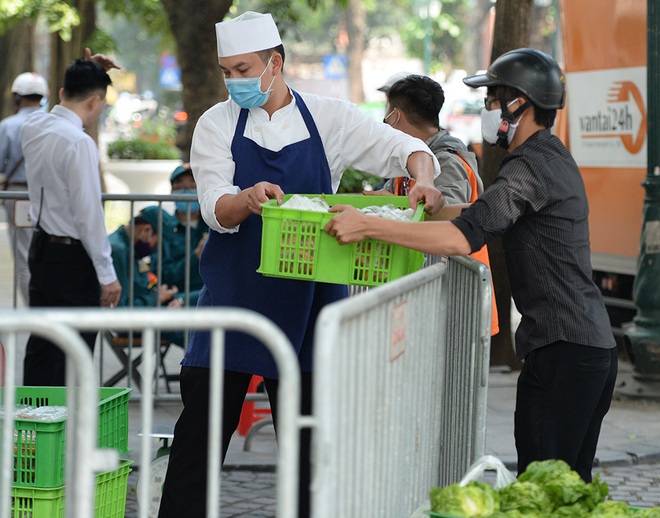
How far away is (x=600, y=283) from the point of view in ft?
34.7

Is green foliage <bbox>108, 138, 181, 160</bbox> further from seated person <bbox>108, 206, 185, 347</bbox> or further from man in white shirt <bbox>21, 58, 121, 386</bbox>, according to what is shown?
man in white shirt <bbox>21, 58, 121, 386</bbox>

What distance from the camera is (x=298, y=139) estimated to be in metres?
4.64

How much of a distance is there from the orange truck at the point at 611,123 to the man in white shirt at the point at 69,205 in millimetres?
4585

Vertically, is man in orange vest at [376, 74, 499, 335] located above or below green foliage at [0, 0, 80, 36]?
below

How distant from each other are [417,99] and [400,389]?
8.10 feet

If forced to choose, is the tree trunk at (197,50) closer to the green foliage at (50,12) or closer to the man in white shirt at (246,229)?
the green foliage at (50,12)

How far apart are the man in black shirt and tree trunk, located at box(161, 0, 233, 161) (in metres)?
7.02

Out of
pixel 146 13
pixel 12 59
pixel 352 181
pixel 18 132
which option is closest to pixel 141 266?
pixel 352 181

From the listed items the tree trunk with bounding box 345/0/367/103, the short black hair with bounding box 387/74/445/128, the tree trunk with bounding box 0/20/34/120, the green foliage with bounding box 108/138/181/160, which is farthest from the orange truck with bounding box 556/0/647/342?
the tree trunk with bounding box 345/0/367/103

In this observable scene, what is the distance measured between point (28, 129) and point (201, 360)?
2.85 meters

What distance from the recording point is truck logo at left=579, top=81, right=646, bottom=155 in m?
9.42

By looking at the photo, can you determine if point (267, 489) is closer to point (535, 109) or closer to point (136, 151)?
point (535, 109)

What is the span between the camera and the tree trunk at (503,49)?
29.6 feet

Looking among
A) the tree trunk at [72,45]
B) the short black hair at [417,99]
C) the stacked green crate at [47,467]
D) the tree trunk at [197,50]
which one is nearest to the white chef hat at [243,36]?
the short black hair at [417,99]
